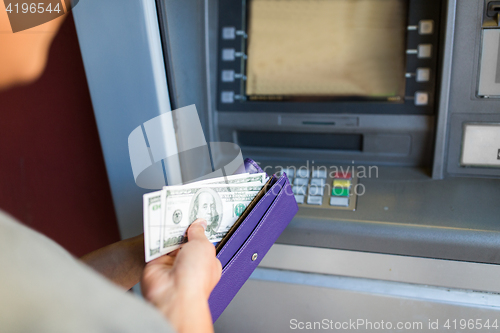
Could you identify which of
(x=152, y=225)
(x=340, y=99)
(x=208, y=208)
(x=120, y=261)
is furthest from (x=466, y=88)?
(x=120, y=261)

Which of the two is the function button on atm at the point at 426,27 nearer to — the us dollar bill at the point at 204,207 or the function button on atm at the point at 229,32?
the function button on atm at the point at 229,32

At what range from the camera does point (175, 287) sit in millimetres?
594

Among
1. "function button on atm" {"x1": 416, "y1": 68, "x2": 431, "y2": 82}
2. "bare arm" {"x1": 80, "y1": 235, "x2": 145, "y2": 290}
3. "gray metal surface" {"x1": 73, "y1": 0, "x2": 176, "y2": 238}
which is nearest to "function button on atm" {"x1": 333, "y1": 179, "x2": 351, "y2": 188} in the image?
"function button on atm" {"x1": 416, "y1": 68, "x2": 431, "y2": 82}

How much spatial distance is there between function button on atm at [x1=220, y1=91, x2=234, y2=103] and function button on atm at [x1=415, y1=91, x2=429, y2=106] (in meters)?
0.70

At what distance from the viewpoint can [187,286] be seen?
59 centimetres

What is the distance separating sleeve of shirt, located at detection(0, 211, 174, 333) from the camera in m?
0.36

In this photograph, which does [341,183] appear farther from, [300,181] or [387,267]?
[387,267]

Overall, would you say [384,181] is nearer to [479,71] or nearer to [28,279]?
[479,71]

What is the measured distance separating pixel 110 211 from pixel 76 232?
7.2 inches

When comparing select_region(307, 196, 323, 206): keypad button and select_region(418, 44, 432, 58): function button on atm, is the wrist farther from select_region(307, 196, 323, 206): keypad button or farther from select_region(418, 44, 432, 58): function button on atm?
select_region(418, 44, 432, 58): function button on atm

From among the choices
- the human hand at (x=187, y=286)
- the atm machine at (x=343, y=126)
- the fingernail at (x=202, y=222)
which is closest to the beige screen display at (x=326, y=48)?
the atm machine at (x=343, y=126)

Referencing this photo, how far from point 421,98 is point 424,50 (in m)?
0.17

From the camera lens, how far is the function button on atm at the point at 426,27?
1224 millimetres

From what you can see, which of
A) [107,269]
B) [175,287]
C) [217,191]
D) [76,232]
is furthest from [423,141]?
[76,232]
